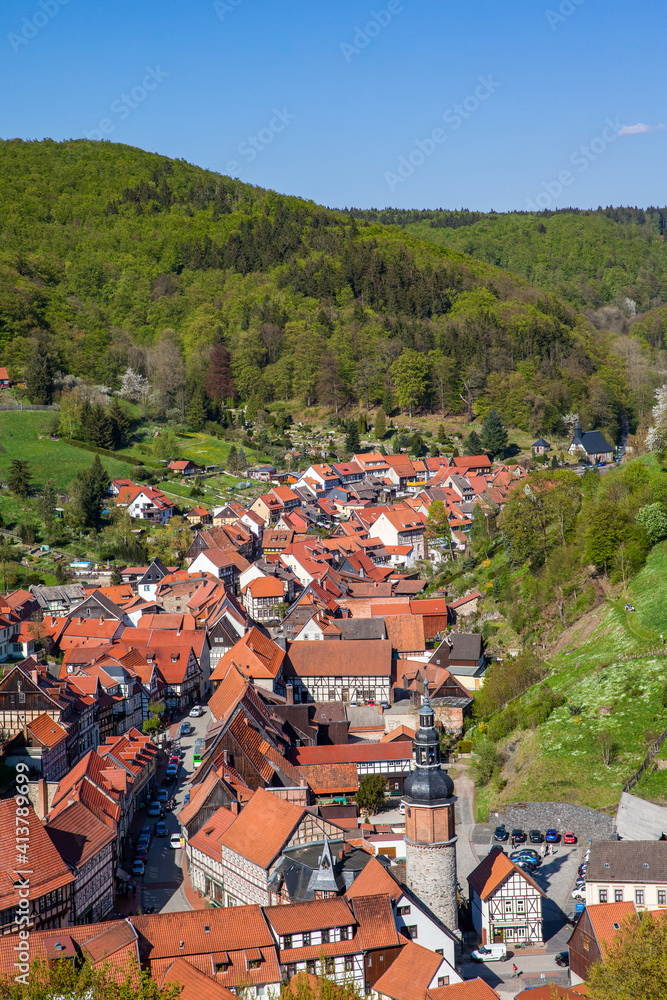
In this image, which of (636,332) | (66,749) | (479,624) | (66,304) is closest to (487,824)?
(66,749)

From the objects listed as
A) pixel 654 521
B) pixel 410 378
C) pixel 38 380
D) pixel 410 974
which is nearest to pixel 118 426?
pixel 38 380

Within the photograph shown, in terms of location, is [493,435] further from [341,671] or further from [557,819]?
[557,819]

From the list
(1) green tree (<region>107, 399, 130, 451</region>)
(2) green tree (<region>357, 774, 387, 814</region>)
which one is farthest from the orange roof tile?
(1) green tree (<region>107, 399, 130, 451</region>)

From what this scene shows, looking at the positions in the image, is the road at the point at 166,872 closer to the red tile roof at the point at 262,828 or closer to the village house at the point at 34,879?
the red tile roof at the point at 262,828

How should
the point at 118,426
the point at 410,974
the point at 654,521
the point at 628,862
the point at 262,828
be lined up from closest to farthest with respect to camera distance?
Answer: 1. the point at 410,974
2. the point at 628,862
3. the point at 262,828
4. the point at 654,521
5. the point at 118,426

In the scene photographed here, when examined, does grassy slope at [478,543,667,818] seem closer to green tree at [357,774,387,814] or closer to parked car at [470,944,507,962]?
green tree at [357,774,387,814]

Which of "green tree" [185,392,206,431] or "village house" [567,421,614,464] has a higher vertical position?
"green tree" [185,392,206,431]
